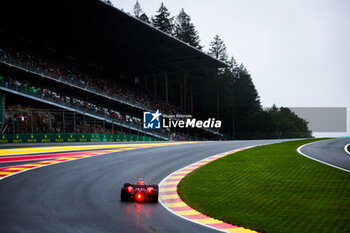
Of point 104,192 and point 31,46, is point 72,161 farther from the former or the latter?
point 31,46

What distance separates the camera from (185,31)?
7906 cm

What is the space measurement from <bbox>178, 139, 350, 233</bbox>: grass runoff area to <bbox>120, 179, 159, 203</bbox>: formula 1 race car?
109 centimetres

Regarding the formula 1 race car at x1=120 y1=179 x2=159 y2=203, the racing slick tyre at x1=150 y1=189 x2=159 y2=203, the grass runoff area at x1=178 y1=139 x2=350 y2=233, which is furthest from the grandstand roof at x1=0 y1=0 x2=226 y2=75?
the racing slick tyre at x1=150 y1=189 x2=159 y2=203

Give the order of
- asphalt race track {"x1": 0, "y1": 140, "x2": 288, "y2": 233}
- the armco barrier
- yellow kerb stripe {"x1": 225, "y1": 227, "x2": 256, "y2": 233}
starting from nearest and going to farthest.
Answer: asphalt race track {"x1": 0, "y1": 140, "x2": 288, "y2": 233}, yellow kerb stripe {"x1": 225, "y1": 227, "x2": 256, "y2": 233}, the armco barrier

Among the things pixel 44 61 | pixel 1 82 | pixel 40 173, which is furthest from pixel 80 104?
pixel 40 173

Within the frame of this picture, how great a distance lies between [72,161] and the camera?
17734mm

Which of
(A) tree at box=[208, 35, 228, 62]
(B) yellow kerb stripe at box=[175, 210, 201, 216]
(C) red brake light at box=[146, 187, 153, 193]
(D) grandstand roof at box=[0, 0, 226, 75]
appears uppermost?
(A) tree at box=[208, 35, 228, 62]

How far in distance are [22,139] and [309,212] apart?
25297mm

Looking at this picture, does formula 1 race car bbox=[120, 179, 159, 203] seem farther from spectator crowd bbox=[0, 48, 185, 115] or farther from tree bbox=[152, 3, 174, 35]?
tree bbox=[152, 3, 174, 35]

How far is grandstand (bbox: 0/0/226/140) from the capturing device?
34531 mm

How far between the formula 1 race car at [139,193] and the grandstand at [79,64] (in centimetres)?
2059

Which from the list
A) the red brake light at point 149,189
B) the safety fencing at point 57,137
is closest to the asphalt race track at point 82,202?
the red brake light at point 149,189

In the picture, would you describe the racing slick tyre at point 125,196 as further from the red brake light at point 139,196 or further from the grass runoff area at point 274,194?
the grass runoff area at point 274,194

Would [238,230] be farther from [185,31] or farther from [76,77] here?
[185,31]
